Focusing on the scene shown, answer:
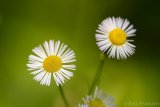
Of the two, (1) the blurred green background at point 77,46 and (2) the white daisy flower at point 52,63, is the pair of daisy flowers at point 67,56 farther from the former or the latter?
(1) the blurred green background at point 77,46

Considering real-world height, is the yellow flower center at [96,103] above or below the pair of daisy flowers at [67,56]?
below

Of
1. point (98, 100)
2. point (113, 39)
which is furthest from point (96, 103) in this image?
point (113, 39)

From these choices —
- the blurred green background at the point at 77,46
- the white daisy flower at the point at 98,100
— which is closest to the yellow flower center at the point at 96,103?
the white daisy flower at the point at 98,100

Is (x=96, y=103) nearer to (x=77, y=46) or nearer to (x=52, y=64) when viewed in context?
(x=52, y=64)

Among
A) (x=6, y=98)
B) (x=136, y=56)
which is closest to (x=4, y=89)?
(x=6, y=98)

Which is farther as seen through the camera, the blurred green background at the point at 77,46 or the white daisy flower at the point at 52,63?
the blurred green background at the point at 77,46

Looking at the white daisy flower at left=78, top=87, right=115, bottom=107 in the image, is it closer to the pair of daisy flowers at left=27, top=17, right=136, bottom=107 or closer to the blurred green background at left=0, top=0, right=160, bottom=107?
the pair of daisy flowers at left=27, top=17, right=136, bottom=107

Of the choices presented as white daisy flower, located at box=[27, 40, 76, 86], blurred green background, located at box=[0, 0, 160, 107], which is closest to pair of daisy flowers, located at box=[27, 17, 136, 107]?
white daisy flower, located at box=[27, 40, 76, 86]
